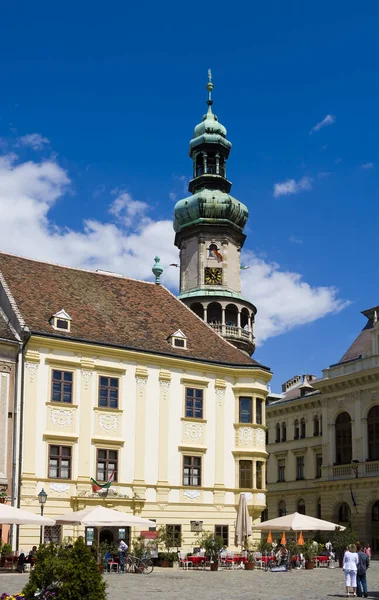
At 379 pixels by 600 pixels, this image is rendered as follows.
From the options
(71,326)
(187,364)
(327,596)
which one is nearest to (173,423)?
(187,364)

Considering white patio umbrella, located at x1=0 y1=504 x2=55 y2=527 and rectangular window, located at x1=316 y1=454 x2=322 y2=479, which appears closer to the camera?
white patio umbrella, located at x1=0 y1=504 x2=55 y2=527

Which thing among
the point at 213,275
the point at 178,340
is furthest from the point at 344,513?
the point at 178,340

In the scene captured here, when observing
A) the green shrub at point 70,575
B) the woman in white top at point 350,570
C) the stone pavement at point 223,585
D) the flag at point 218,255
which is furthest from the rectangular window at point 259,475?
the flag at point 218,255

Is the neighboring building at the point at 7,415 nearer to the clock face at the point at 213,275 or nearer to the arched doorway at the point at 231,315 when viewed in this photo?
the arched doorway at the point at 231,315

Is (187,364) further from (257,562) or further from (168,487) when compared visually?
(257,562)

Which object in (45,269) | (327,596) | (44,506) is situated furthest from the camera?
(45,269)

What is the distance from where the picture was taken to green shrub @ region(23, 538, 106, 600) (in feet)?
52.2

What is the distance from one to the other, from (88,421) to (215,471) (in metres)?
7.30

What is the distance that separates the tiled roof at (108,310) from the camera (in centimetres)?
4231

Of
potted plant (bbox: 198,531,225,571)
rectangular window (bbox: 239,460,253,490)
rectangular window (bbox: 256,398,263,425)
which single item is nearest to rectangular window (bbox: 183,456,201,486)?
rectangular window (bbox: 239,460,253,490)

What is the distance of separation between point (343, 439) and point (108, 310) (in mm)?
24867

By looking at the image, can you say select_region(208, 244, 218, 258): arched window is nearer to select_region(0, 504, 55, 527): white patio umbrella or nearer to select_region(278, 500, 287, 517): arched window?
select_region(278, 500, 287, 517): arched window

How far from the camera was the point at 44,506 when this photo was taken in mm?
38688

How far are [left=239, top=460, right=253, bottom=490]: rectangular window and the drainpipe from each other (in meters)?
11.8
